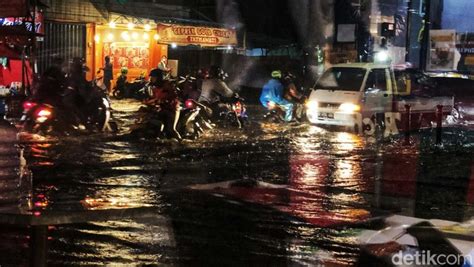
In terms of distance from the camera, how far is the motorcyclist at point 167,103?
13531mm

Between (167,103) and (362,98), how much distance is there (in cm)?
531

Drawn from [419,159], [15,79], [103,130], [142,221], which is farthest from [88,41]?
[142,221]

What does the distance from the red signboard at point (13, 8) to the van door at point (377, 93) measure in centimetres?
867

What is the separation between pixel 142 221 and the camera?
6.70 meters

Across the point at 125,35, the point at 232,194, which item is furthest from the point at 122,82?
the point at 232,194

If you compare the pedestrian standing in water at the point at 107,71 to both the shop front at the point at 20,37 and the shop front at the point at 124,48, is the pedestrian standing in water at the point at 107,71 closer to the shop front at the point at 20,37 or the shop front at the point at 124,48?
the shop front at the point at 124,48

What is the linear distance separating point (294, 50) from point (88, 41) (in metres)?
13.1

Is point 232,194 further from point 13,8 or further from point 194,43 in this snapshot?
point 194,43

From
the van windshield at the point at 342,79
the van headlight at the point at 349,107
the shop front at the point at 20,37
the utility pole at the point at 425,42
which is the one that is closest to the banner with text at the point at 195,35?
the shop front at the point at 20,37

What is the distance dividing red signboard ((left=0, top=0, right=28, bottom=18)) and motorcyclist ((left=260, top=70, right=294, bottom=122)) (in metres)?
8.00

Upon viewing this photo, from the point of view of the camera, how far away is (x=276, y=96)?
58.8 ft

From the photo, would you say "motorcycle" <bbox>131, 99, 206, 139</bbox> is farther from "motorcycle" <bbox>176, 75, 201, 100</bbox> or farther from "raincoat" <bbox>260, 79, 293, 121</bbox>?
"raincoat" <bbox>260, 79, 293, 121</bbox>

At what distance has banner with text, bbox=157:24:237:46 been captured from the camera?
Answer: 24.7 m

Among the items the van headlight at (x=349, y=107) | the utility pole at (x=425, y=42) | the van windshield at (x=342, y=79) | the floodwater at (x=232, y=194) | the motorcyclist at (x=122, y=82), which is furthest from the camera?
the motorcyclist at (x=122, y=82)
